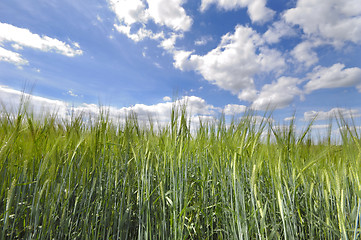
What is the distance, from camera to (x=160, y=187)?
44.8 inches

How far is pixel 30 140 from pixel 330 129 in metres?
2.23

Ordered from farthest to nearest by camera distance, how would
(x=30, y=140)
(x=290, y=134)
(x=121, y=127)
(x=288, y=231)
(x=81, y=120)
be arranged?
1. (x=121, y=127)
2. (x=81, y=120)
3. (x=290, y=134)
4. (x=30, y=140)
5. (x=288, y=231)

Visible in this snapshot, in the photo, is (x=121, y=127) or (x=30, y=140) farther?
(x=121, y=127)

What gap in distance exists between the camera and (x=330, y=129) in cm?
171

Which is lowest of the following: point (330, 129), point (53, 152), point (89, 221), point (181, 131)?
point (89, 221)

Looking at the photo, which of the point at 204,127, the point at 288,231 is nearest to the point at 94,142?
the point at 204,127

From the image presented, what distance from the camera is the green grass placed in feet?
3.54

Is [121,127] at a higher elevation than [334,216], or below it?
higher

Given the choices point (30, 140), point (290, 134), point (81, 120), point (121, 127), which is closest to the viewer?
point (30, 140)

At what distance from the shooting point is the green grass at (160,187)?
108cm

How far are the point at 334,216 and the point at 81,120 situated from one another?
198 centimetres

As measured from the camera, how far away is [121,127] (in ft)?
5.73

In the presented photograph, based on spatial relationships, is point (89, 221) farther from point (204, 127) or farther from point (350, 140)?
point (350, 140)

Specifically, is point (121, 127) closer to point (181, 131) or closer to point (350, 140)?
point (181, 131)
